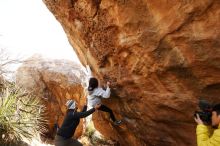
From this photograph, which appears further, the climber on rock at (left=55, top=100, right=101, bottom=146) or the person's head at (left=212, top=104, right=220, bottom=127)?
the climber on rock at (left=55, top=100, right=101, bottom=146)

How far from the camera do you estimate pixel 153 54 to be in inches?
239

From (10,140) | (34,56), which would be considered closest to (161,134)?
(10,140)

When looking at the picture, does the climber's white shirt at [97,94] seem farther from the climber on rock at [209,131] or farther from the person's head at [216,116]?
the person's head at [216,116]

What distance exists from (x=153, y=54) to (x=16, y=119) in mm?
5365

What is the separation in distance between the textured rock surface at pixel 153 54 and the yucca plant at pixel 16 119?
9.73ft

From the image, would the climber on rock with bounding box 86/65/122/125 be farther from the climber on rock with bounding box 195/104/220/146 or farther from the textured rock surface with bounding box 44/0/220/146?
the climber on rock with bounding box 195/104/220/146

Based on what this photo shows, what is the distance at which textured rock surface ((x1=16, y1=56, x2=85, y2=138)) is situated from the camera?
15359 millimetres

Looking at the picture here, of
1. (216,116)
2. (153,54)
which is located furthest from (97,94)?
(216,116)

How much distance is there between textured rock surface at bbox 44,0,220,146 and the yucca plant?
296cm

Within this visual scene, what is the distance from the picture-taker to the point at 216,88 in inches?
228

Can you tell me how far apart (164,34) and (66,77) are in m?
10.4

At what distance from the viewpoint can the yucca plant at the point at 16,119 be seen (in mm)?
9328

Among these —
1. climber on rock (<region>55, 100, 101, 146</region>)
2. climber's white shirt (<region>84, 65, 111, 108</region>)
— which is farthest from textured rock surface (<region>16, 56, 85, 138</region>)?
climber on rock (<region>55, 100, 101, 146</region>)

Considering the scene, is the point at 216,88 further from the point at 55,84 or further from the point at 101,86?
the point at 55,84
